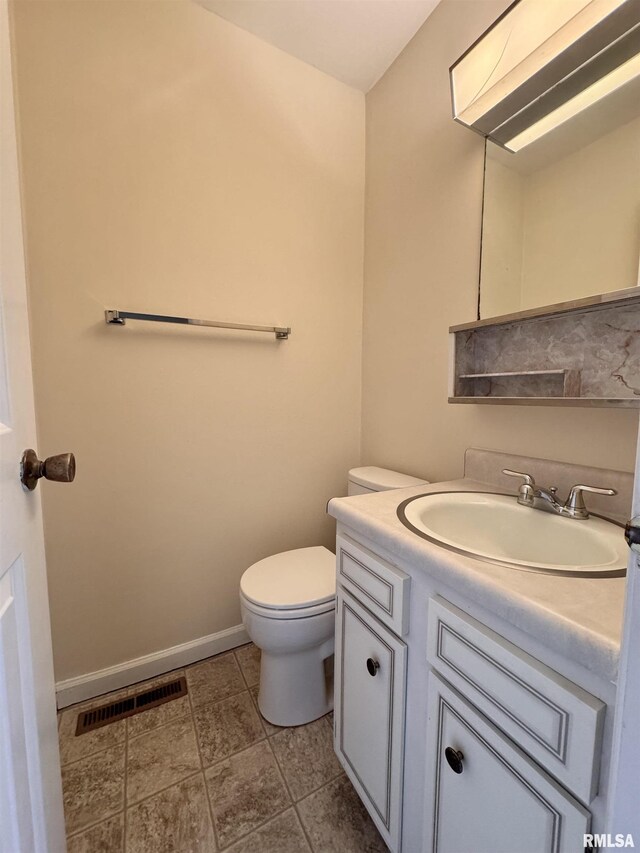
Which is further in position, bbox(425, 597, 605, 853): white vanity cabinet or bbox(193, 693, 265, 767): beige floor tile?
bbox(193, 693, 265, 767): beige floor tile

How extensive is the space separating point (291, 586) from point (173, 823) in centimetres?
63

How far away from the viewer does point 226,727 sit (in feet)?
3.84

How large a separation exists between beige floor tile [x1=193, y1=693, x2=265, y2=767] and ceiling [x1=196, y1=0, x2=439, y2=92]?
2.51m

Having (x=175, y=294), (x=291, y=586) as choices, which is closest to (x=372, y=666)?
(x=291, y=586)

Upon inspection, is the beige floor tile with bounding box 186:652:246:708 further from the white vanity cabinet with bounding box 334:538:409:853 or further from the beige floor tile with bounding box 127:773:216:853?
the white vanity cabinet with bounding box 334:538:409:853

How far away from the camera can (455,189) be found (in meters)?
1.20

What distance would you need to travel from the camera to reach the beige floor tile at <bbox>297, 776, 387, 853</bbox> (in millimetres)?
866

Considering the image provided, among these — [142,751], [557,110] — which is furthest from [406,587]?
[557,110]

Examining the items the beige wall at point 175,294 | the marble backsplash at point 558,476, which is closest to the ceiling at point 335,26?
the beige wall at point 175,294

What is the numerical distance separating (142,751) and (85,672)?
0.36m

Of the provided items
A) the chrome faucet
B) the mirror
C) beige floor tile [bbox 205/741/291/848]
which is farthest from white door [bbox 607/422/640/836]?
beige floor tile [bbox 205/741/291/848]

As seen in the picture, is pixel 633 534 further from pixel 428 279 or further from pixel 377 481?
pixel 428 279

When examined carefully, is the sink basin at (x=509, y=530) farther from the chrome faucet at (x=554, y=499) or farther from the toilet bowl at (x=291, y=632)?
the toilet bowl at (x=291, y=632)

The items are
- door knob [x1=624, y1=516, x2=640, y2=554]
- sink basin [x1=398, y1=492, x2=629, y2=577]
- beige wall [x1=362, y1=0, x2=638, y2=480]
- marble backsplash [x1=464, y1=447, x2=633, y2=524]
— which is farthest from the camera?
beige wall [x1=362, y1=0, x2=638, y2=480]
